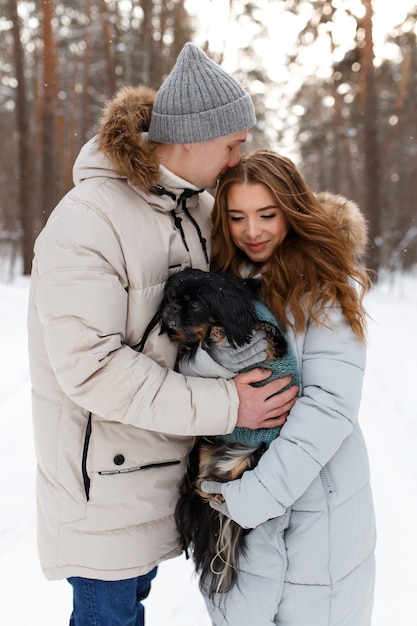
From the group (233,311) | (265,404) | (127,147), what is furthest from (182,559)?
(127,147)

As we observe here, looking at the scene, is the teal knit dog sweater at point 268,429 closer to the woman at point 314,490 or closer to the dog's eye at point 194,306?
the woman at point 314,490

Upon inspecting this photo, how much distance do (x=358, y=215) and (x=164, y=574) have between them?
2.40m

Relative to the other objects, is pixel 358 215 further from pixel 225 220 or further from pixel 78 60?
pixel 78 60

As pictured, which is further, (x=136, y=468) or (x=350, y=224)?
(x=350, y=224)

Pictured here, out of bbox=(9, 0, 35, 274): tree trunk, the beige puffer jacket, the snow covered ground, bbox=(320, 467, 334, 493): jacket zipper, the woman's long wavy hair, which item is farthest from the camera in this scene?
bbox=(9, 0, 35, 274): tree trunk

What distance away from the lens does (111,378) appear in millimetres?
1784

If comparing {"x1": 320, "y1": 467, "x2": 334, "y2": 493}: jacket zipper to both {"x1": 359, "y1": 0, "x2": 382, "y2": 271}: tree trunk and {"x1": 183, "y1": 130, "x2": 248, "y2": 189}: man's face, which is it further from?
{"x1": 359, "y1": 0, "x2": 382, "y2": 271}: tree trunk

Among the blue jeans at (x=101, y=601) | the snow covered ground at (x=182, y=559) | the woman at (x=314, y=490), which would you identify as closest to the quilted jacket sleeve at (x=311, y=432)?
the woman at (x=314, y=490)

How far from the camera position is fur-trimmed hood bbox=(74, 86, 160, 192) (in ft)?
6.46

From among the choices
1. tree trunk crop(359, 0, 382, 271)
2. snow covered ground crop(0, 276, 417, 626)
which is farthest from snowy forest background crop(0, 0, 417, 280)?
snow covered ground crop(0, 276, 417, 626)

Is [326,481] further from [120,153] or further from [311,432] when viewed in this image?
[120,153]

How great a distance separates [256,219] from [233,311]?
0.46 m

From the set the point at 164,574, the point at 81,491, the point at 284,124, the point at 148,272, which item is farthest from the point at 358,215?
the point at 284,124

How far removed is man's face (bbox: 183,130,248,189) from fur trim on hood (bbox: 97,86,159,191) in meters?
0.19
